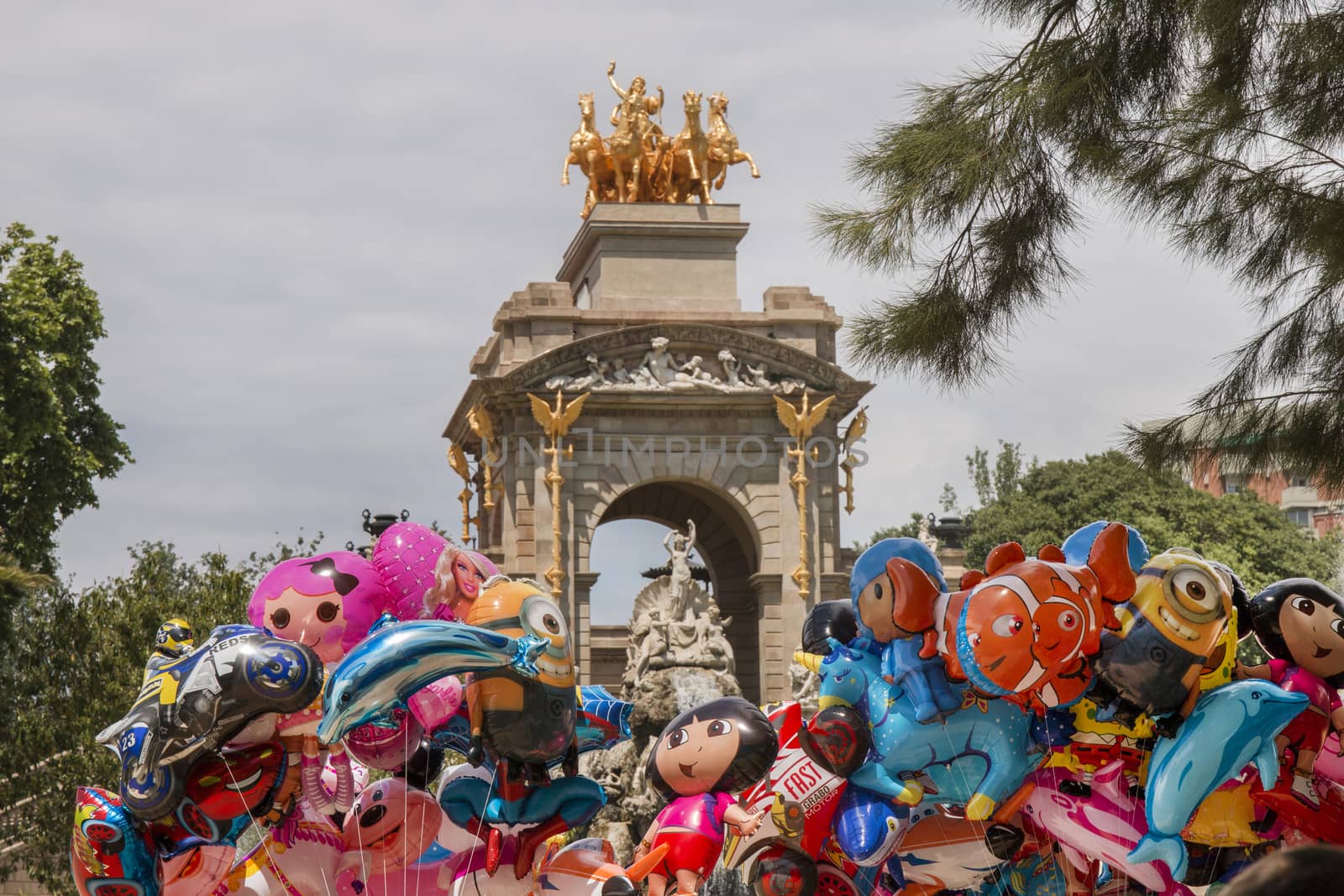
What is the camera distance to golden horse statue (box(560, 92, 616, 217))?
1432 inches

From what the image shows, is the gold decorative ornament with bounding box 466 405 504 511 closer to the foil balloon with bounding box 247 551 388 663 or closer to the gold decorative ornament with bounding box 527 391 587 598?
the gold decorative ornament with bounding box 527 391 587 598

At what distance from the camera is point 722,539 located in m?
38.1

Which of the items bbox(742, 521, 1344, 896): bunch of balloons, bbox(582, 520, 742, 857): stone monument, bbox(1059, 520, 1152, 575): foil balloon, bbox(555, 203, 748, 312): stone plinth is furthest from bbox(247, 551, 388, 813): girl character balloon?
bbox(555, 203, 748, 312): stone plinth

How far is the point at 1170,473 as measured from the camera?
1112cm

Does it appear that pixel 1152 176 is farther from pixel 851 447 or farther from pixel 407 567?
pixel 851 447

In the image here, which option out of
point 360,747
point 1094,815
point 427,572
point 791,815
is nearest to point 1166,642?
point 1094,815

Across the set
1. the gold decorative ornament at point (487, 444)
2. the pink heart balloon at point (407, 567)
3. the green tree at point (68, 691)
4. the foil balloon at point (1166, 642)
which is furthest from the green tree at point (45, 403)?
the foil balloon at point (1166, 642)

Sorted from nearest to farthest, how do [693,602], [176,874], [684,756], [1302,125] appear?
[1302,125]
[176,874]
[684,756]
[693,602]

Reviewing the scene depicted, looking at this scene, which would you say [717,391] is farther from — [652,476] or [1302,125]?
[1302,125]

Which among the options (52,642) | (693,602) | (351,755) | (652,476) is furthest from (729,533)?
(351,755)

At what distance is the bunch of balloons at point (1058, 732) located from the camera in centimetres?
1072

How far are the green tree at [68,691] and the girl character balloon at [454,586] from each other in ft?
49.3

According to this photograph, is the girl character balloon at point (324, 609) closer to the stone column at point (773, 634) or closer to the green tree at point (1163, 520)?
the stone column at point (773, 634)

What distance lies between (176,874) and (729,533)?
27.5 meters
